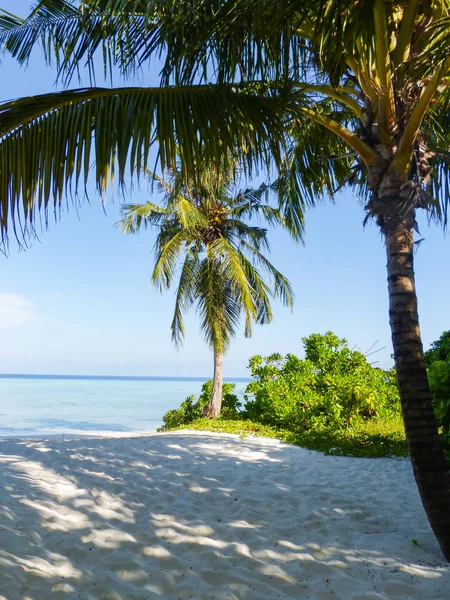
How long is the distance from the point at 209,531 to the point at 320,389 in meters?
8.03

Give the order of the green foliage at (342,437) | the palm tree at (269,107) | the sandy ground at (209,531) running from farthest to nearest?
the green foliage at (342,437) < the palm tree at (269,107) < the sandy ground at (209,531)

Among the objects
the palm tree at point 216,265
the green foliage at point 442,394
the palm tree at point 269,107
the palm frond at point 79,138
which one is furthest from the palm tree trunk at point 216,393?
the palm frond at point 79,138

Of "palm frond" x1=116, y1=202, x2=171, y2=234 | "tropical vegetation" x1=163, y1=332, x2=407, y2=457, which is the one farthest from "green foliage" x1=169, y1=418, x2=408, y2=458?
"palm frond" x1=116, y1=202, x2=171, y2=234

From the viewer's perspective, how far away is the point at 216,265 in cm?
1270

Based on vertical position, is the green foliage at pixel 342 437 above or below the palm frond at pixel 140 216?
below

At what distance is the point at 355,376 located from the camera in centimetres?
1146

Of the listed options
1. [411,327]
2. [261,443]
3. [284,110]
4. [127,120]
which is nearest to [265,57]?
[284,110]

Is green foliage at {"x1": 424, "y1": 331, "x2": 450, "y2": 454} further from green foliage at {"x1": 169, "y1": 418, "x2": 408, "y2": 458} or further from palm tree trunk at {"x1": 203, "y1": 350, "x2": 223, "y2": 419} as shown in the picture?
palm tree trunk at {"x1": 203, "y1": 350, "x2": 223, "y2": 419}

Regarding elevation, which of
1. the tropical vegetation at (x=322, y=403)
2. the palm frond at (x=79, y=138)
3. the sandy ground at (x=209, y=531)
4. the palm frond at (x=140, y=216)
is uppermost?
the palm frond at (x=140, y=216)

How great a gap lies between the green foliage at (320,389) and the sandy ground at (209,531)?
349 cm

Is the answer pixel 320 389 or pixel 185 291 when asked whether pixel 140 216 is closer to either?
pixel 185 291

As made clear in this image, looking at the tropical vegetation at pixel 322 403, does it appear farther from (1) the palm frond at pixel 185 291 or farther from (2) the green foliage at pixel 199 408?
(1) the palm frond at pixel 185 291

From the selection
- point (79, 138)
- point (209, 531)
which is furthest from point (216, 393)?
point (79, 138)

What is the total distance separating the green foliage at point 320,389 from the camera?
10.2 metres
